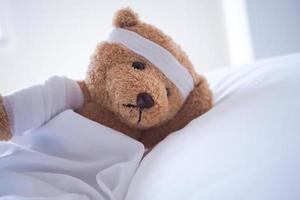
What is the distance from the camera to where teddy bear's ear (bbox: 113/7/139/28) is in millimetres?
594

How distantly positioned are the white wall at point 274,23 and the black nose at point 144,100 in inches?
30.9

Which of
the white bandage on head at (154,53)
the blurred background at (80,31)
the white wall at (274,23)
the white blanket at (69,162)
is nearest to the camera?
Result: the white blanket at (69,162)

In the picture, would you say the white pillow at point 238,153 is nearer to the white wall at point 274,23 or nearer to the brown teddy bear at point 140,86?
the brown teddy bear at point 140,86

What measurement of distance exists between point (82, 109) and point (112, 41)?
→ 136 mm

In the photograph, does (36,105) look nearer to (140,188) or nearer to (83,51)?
(140,188)

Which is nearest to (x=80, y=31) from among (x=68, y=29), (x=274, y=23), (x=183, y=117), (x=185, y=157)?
(x=68, y=29)

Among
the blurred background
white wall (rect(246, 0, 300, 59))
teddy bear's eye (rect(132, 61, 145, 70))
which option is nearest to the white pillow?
teddy bear's eye (rect(132, 61, 145, 70))

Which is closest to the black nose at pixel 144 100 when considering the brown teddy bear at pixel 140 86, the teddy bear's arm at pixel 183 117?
the brown teddy bear at pixel 140 86

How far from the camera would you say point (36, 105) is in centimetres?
51

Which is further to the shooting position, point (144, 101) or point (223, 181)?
point (144, 101)

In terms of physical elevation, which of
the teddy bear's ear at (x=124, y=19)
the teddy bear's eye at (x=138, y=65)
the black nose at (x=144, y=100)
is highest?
the teddy bear's ear at (x=124, y=19)

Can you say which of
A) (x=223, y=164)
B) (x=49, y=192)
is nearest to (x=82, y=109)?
(x=49, y=192)

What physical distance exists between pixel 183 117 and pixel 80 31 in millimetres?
880

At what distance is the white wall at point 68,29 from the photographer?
51.8 inches
